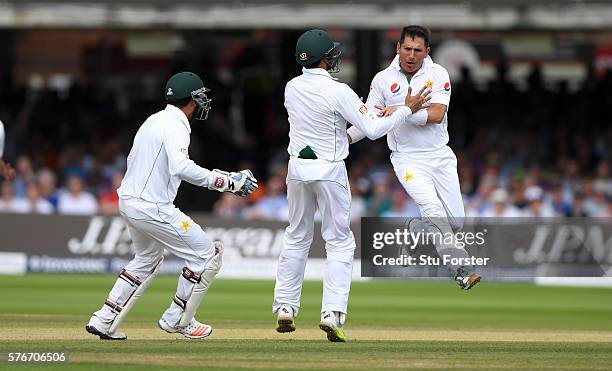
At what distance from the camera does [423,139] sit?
38.2 feet

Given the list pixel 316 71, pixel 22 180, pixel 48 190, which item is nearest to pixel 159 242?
pixel 316 71

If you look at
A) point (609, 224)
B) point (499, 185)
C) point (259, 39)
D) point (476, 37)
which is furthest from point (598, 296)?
point (476, 37)

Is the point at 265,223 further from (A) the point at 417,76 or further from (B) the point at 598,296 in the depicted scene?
(A) the point at 417,76

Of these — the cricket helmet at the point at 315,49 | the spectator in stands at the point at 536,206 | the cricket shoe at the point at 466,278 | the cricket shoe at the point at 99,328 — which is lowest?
the cricket shoe at the point at 99,328

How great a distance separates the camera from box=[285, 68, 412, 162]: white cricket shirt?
10859 mm

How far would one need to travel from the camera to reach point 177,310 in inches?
425

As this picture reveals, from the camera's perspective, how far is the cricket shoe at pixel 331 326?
10.8 metres

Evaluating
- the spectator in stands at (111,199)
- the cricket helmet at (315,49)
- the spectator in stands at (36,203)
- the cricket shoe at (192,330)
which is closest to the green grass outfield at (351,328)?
the cricket shoe at (192,330)

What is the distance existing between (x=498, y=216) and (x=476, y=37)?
41.4ft

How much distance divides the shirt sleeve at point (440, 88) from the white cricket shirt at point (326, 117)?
0.62 m

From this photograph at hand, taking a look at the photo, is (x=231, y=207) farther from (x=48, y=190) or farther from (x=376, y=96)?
(x=376, y=96)

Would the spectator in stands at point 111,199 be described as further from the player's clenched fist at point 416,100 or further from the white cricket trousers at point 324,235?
the player's clenched fist at point 416,100

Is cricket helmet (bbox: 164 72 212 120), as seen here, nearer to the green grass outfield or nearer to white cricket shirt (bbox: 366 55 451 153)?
white cricket shirt (bbox: 366 55 451 153)

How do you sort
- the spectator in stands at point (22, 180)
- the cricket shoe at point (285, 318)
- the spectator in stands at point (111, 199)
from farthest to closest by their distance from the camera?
the spectator in stands at point (22, 180) → the spectator in stands at point (111, 199) → the cricket shoe at point (285, 318)
